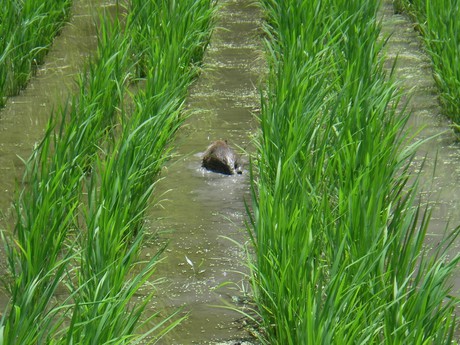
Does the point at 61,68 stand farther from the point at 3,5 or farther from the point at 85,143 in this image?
the point at 85,143

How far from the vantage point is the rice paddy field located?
113 inches

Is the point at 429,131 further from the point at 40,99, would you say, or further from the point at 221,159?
the point at 40,99

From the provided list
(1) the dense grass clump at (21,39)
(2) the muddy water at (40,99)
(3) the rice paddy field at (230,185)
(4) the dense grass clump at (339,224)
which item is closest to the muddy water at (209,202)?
(3) the rice paddy field at (230,185)

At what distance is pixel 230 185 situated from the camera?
4.39 m

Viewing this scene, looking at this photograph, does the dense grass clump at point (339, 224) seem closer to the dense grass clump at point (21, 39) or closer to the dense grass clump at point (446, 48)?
the dense grass clump at point (446, 48)

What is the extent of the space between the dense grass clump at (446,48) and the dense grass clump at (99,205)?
1.12m

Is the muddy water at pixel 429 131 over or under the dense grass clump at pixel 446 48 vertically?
under

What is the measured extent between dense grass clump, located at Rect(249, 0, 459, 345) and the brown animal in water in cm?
10

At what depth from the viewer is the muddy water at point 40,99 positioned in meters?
4.50

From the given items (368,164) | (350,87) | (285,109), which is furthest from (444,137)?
(368,164)

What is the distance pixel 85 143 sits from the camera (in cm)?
412

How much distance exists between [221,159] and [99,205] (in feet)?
3.04

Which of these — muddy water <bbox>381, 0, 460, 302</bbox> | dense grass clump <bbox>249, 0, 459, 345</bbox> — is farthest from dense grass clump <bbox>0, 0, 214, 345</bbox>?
muddy water <bbox>381, 0, 460, 302</bbox>

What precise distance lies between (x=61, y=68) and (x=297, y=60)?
4.89 ft
